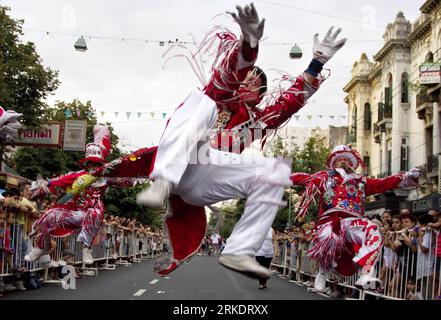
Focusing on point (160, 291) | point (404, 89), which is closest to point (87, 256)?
point (160, 291)

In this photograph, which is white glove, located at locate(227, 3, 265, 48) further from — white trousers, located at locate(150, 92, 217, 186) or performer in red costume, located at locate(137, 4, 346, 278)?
white trousers, located at locate(150, 92, 217, 186)

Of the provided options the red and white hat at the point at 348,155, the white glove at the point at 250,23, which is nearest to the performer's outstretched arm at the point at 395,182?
the red and white hat at the point at 348,155

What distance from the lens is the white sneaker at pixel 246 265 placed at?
3.92m

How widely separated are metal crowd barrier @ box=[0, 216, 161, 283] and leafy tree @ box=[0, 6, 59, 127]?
4647mm

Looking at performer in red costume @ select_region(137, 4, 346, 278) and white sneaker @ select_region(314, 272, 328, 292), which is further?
white sneaker @ select_region(314, 272, 328, 292)

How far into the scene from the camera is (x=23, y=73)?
20.9 m

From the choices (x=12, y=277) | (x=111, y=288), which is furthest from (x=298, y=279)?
(x=12, y=277)

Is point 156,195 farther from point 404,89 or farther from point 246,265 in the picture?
point 404,89

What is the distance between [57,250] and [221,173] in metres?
10.1

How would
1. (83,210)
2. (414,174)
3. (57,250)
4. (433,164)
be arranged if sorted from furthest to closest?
(433,164)
(57,250)
(83,210)
(414,174)

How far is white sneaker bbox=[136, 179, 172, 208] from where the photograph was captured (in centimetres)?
362

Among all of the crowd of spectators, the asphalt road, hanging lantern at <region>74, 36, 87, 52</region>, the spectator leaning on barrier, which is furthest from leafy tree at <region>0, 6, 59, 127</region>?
the spectator leaning on barrier

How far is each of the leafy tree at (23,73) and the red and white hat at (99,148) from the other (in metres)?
11.7
